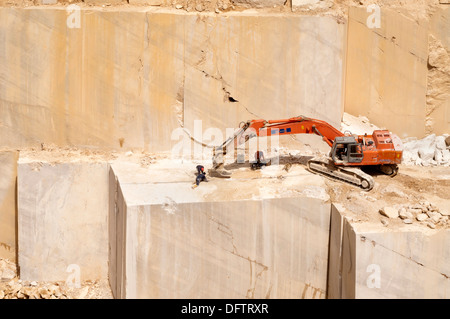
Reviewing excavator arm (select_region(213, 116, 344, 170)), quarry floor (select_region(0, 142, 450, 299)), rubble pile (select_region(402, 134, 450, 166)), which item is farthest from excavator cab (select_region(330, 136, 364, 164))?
rubble pile (select_region(402, 134, 450, 166))

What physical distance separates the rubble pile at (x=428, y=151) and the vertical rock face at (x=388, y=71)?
0.25m

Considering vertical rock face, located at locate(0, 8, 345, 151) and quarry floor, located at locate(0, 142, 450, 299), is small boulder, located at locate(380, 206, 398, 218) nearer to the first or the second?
quarry floor, located at locate(0, 142, 450, 299)

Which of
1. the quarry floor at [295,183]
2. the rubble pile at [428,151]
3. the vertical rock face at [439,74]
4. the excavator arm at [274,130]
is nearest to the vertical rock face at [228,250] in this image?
the quarry floor at [295,183]

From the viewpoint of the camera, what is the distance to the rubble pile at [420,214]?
8.66m

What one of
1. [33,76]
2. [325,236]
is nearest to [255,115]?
[325,236]

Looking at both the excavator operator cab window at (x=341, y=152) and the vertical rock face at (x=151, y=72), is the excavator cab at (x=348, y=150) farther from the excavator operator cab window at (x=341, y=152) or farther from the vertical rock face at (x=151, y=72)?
the vertical rock face at (x=151, y=72)

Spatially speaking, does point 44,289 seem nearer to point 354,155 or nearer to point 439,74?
point 354,155

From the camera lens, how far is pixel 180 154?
423 inches

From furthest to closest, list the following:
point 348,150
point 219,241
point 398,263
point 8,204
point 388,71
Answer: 1. point 388,71
2. point 8,204
3. point 348,150
4. point 219,241
5. point 398,263

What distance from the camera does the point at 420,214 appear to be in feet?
28.8

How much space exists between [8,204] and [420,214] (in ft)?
19.4

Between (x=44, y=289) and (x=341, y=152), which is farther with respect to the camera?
(x=44, y=289)

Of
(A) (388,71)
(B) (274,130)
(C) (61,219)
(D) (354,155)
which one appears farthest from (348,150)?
(C) (61,219)

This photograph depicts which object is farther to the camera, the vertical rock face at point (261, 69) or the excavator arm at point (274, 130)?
the vertical rock face at point (261, 69)
